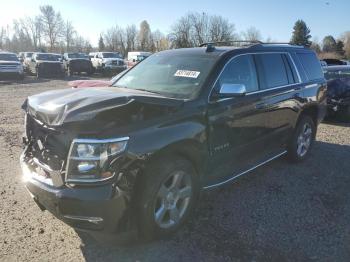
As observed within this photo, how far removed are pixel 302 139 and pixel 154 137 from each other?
386 centimetres

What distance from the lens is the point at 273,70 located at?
539 cm

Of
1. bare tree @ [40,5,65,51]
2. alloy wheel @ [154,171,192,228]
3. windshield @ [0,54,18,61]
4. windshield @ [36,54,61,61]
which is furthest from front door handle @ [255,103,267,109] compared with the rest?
bare tree @ [40,5,65,51]

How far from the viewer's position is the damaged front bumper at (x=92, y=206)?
10.3ft

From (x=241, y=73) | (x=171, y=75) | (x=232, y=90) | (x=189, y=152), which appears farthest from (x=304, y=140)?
(x=189, y=152)

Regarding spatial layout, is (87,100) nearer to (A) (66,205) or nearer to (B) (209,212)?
(A) (66,205)

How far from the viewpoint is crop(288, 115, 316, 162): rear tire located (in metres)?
6.20

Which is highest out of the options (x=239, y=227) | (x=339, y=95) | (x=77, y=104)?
(x=77, y=104)

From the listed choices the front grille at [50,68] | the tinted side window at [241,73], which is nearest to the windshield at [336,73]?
the tinted side window at [241,73]

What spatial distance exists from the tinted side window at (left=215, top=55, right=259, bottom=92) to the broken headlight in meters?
1.62

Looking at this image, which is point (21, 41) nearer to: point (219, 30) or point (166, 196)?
point (219, 30)

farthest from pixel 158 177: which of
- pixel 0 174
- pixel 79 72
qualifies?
pixel 79 72

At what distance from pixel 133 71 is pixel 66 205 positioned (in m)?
2.58

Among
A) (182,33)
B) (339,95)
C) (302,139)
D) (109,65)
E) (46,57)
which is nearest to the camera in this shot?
(302,139)

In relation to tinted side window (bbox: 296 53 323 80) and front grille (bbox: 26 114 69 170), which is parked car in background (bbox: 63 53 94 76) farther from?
front grille (bbox: 26 114 69 170)
